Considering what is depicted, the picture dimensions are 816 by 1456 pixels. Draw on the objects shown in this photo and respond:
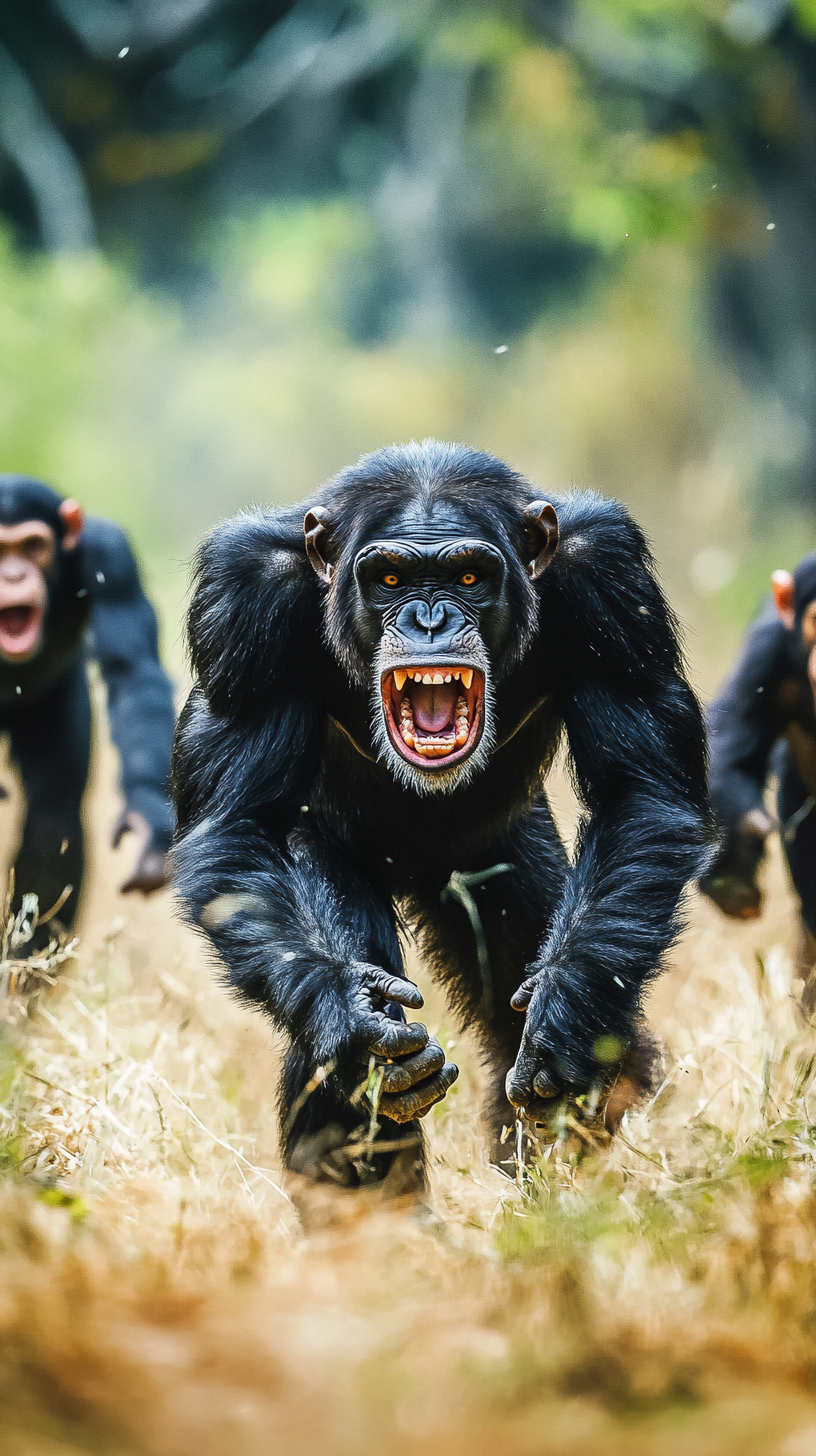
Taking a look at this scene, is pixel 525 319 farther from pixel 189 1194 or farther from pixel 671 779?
pixel 189 1194

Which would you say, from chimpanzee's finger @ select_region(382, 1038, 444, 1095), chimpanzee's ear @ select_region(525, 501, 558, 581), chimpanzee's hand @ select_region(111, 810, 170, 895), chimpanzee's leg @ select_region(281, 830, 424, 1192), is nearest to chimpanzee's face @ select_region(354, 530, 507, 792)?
chimpanzee's ear @ select_region(525, 501, 558, 581)

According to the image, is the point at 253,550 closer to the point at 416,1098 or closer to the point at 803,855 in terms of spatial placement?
the point at 416,1098

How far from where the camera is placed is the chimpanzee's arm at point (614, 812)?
4.04m

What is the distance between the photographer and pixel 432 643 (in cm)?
430

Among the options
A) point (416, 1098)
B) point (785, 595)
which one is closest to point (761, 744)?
point (785, 595)

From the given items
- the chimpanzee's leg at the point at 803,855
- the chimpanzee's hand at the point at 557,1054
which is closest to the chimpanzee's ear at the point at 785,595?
the chimpanzee's leg at the point at 803,855

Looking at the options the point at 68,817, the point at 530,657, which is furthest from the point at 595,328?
the point at 530,657

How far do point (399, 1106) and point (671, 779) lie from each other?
137cm

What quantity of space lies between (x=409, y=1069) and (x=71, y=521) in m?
4.45

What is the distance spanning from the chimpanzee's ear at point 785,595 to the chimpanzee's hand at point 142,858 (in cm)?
300

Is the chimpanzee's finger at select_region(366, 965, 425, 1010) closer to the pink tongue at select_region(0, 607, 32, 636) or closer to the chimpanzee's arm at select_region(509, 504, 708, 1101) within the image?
the chimpanzee's arm at select_region(509, 504, 708, 1101)

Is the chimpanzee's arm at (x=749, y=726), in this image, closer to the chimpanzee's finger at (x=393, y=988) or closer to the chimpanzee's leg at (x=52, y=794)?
the chimpanzee's finger at (x=393, y=988)

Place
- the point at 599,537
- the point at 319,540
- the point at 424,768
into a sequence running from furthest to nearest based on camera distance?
1. the point at 599,537
2. the point at 319,540
3. the point at 424,768

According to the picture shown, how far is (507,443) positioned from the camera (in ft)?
63.3
